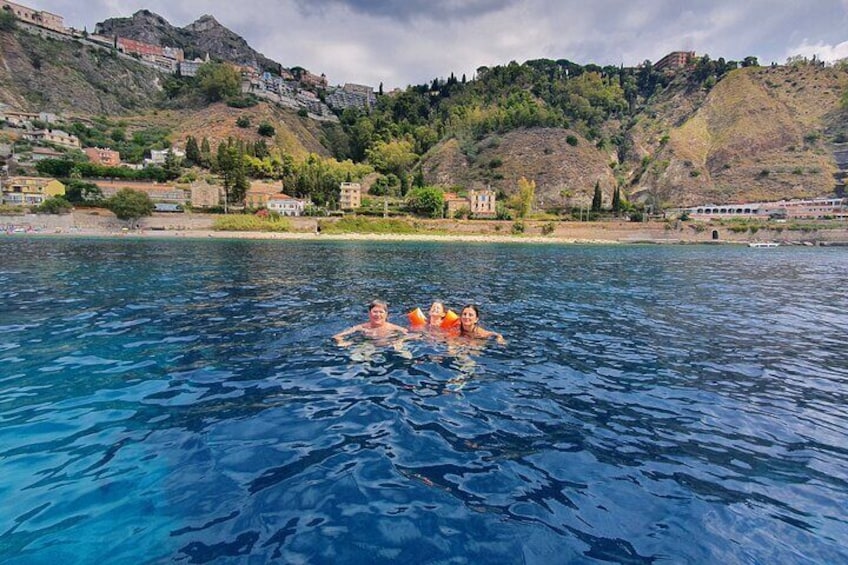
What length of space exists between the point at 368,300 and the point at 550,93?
195 meters

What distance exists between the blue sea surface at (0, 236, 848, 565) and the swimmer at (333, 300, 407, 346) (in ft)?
2.23

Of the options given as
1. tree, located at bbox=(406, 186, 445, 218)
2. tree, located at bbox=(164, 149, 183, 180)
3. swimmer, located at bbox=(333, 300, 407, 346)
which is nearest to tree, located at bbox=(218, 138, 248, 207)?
tree, located at bbox=(164, 149, 183, 180)

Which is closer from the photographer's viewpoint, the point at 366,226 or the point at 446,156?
the point at 366,226

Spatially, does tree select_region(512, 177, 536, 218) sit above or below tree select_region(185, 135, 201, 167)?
below

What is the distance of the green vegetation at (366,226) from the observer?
87.8 metres

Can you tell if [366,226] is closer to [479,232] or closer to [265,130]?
[479,232]

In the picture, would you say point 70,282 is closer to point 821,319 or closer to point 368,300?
point 368,300

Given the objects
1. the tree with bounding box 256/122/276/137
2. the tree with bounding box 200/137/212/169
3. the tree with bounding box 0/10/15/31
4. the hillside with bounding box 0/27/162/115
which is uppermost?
the tree with bounding box 0/10/15/31

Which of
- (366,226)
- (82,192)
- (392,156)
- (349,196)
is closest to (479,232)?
(366,226)

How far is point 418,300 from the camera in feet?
59.6

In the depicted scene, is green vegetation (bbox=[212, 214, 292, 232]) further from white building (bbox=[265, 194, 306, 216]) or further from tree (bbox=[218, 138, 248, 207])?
white building (bbox=[265, 194, 306, 216])

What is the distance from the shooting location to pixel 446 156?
149 meters

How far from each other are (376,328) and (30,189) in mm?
111716

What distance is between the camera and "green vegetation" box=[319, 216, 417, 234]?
87.8m
